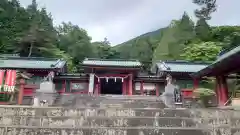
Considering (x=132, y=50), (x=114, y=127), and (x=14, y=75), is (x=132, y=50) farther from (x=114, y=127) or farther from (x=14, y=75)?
(x=114, y=127)

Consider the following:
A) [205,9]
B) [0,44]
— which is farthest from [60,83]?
[205,9]

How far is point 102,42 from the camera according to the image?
57969mm

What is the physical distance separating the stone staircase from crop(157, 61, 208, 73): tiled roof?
14.9 m

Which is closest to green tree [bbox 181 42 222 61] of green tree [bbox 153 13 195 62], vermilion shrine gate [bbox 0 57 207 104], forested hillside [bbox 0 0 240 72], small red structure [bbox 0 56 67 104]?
forested hillside [bbox 0 0 240 72]

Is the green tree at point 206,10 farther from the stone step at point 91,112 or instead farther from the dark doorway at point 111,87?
the stone step at point 91,112

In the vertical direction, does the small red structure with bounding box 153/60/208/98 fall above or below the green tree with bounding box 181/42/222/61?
below

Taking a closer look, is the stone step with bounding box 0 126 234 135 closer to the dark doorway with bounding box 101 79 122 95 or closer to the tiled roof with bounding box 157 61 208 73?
the tiled roof with bounding box 157 61 208 73

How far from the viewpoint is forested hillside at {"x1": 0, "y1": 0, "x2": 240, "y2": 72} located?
121 feet

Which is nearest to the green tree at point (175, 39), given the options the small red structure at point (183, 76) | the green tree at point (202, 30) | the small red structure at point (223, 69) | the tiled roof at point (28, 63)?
the green tree at point (202, 30)

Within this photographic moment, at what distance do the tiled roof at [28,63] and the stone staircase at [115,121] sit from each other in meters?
14.7

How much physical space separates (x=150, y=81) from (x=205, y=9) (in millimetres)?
30760

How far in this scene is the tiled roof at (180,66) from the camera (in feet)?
80.0

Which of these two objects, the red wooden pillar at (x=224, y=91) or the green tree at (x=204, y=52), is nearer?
the red wooden pillar at (x=224, y=91)

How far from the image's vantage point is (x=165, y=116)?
920 cm
